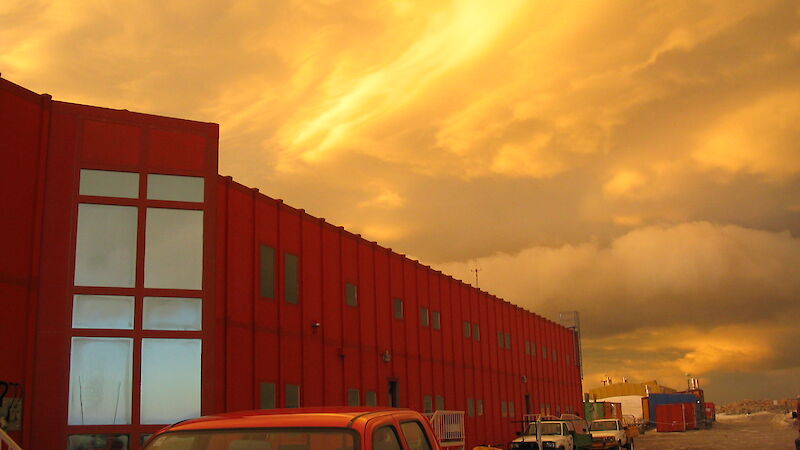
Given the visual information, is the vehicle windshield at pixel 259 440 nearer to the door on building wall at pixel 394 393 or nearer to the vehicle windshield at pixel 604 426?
the door on building wall at pixel 394 393

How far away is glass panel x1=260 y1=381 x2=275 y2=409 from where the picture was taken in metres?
22.7

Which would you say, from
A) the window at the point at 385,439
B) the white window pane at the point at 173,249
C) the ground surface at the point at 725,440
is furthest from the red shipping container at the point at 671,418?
the window at the point at 385,439

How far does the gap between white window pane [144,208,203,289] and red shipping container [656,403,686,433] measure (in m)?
64.3

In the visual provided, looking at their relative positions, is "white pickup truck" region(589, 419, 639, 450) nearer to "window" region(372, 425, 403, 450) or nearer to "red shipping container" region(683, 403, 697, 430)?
"window" region(372, 425, 403, 450)

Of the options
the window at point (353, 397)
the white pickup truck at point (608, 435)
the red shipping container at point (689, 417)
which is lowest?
the red shipping container at point (689, 417)

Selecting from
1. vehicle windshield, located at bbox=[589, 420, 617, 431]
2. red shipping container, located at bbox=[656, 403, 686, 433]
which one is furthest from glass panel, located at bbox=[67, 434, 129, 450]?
red shipping container, located at bbox=[656, 403, 686, 433]

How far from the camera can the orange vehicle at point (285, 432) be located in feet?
15.7

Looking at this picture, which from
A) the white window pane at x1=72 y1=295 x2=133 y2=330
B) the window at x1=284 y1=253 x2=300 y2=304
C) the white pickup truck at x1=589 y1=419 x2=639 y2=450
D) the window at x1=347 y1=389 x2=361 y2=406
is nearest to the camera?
the white window pane at x1=72 y1=295 x2=133 y2=330

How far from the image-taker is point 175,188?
19.4 metres

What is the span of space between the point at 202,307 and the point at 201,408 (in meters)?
2.33

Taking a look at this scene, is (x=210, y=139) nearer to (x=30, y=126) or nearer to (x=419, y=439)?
(x=30, y=126)

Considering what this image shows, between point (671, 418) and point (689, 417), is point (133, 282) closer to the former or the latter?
point (671, 418)

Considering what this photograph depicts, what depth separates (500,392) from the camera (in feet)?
145

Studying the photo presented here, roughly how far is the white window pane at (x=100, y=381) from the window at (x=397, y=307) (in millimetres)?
15484
